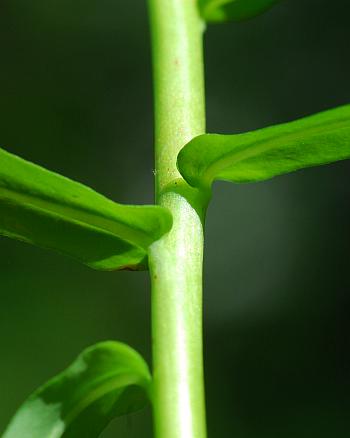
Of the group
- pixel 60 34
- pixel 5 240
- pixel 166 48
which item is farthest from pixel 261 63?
pixel 166 48

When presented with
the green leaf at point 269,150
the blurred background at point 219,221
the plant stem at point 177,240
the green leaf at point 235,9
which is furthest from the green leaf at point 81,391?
the blurred background at point 219,221

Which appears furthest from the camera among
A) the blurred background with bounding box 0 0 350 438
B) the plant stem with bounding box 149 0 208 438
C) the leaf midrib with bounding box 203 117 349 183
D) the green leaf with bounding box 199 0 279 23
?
the blurred background with bounding box 0 0 350 438

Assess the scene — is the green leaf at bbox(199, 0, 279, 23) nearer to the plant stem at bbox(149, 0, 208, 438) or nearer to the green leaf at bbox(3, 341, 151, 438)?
the plant stem at bbox(149, 0, 208, 438)

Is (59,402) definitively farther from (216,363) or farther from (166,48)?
(216,363)

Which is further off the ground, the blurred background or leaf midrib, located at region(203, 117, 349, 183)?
the blurred background

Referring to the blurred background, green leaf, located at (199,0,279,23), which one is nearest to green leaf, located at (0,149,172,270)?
green leaf, located at (199,0,279,23)

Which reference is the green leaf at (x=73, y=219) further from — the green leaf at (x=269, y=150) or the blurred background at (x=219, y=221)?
the blurred background at (x=219, y=221)

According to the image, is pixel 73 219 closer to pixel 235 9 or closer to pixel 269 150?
pixel 269 150
